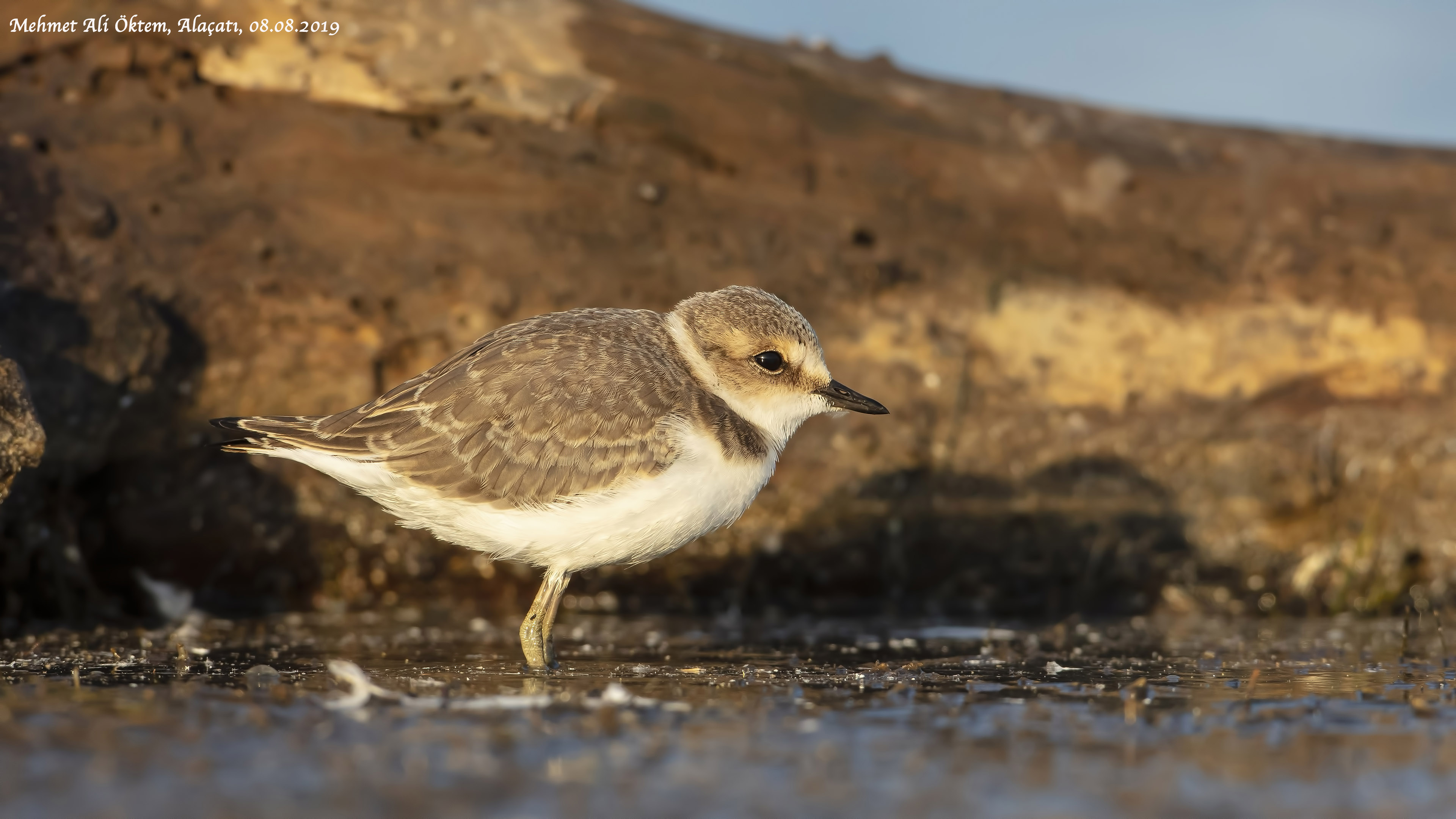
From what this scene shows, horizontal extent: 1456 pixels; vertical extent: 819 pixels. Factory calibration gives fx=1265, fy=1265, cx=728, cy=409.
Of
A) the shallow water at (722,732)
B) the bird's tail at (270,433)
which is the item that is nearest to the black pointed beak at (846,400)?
the shallow water at (722,732)

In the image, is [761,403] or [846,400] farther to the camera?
[846,400]

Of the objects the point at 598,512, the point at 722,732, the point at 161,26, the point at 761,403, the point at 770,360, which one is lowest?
the point at 722,732

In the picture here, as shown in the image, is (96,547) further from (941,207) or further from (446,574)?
(941,207)

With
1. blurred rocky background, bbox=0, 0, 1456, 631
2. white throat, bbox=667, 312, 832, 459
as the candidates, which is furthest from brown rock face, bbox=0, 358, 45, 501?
white throat, bbox=667, 312, 832, 459

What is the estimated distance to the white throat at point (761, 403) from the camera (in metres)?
6.89

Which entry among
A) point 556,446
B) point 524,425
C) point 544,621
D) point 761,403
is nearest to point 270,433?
point 524,425

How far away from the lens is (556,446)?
247 inches

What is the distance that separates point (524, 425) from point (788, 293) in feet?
10.1

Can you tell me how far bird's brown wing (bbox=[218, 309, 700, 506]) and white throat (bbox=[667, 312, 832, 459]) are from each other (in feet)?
0.83

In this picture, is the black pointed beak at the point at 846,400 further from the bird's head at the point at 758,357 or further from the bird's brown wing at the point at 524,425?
the bird's brown wing at the point at 524,425

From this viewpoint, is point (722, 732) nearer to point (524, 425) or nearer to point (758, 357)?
point (524, 425)

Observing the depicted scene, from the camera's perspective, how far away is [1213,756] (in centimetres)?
404

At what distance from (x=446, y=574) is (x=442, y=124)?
315 cm

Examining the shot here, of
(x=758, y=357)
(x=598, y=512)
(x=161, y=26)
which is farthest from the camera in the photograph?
(x=161, y=26)
